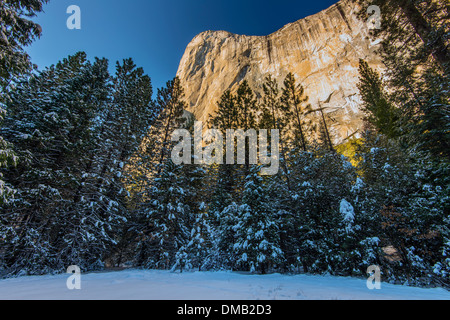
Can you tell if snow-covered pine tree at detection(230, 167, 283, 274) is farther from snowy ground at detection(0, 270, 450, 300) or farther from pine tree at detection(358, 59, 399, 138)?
pine tree at detection(358, 59, 399, 138)

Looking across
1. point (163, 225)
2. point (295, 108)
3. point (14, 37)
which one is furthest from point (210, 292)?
point (295, 108)

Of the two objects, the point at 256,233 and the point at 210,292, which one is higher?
the point at 256,233

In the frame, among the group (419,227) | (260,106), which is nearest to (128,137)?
(260,106)

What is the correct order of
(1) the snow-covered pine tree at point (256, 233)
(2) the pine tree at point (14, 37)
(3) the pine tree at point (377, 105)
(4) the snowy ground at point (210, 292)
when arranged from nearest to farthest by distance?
(4) the snowy ground at point (210, 292) → (2) the pine tree at point (14, 37) → (1) the snow-covered pine tree at point (256, 233) → (3) the pine tree at point (377, 105)

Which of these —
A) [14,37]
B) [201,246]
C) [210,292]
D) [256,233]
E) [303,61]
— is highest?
[303,61]

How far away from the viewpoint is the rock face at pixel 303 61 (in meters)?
49.3

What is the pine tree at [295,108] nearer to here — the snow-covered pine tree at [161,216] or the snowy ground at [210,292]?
the snow-covered pine tree at [161,216]

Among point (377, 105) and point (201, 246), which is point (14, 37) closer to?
point (201, 246)

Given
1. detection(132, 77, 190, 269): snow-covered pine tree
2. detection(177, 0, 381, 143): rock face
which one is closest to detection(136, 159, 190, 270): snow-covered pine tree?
detection(132, 77, 190, 269): snow-covered pine tree

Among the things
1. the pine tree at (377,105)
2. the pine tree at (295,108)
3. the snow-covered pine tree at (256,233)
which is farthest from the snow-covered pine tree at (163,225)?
the pine tree at (377,105)

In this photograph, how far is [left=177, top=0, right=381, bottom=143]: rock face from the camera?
49.3 metres

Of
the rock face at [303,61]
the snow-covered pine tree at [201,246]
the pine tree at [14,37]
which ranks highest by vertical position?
the rock face at [303,61]

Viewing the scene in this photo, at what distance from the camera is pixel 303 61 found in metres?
60.3
